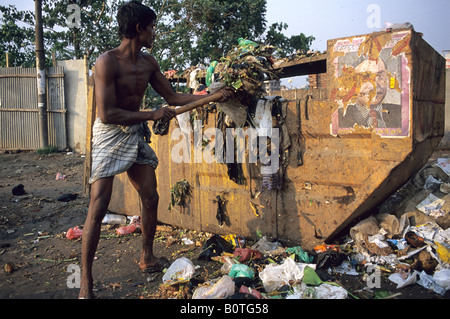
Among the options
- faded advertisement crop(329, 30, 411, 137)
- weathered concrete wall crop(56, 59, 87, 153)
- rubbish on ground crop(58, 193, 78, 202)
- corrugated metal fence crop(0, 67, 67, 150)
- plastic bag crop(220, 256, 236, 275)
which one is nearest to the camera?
faded advertisement crop(329, 30, 411, 137)

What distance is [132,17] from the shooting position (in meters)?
2.45

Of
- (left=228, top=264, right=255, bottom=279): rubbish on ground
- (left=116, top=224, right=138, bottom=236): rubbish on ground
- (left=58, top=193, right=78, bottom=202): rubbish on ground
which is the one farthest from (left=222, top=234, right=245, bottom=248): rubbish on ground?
(left=58, top=193, right=78, bottom=202): rubbish on ground

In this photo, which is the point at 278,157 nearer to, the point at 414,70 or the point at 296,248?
the point at 296,248

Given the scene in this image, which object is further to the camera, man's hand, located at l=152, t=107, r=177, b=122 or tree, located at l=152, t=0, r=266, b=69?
tree, located at l=152, t=0, r=266, b=69

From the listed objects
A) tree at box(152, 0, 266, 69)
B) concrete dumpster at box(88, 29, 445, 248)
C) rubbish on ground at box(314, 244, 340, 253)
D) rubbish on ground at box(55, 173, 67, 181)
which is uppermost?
tree at box(152, 0, 266, 69)

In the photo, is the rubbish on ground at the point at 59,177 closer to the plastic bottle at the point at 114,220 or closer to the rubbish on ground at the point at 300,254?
the plastic bottle at the point at 114,220

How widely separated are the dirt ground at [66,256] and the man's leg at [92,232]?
0.57ft

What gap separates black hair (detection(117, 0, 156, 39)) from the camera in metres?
2.45

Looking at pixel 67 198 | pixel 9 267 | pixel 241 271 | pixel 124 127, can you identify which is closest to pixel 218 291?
pixel 241 271

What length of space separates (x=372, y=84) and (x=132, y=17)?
1867 millimetres

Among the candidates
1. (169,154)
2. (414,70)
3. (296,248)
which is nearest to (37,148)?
(169,154)

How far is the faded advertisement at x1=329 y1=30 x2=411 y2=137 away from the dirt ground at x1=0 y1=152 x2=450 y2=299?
1.15 meters

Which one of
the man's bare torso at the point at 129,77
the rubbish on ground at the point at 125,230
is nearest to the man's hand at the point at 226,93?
the man's bare torso at the point at 129,77

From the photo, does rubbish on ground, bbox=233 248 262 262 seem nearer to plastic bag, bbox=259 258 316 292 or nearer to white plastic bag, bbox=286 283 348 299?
plastic bag, bbox=259 258 316 292
